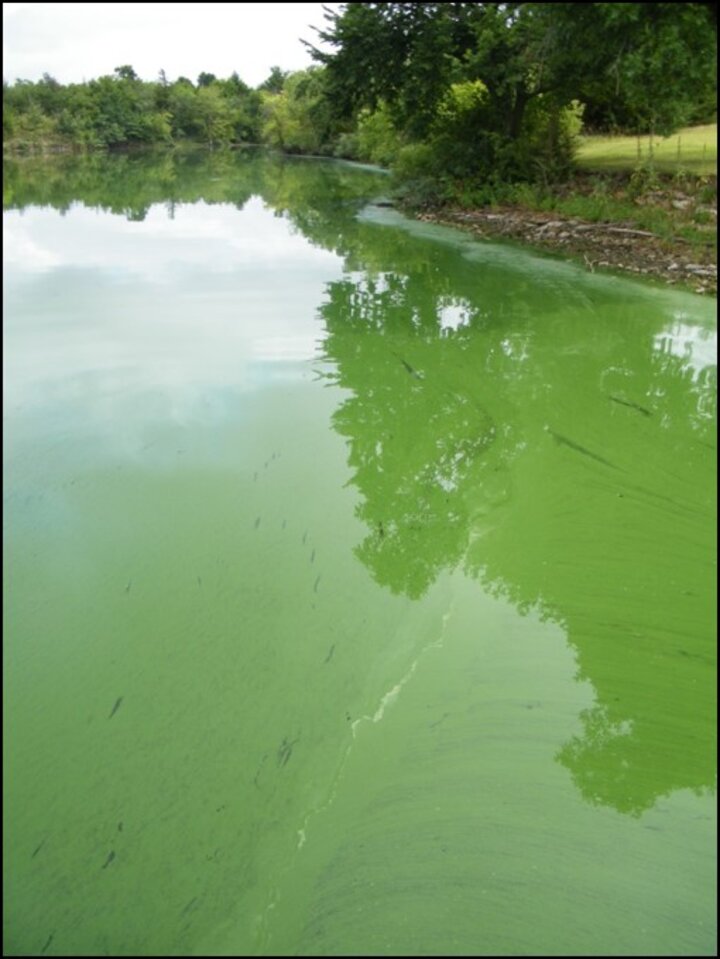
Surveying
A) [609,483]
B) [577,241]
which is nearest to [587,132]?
[577,241]

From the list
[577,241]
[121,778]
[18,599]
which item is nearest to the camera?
[121,778]

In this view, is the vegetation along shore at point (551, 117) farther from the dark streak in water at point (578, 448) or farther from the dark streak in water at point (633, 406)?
the dark streak in water at point (578, 448)

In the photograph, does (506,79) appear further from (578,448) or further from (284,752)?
(284,752)

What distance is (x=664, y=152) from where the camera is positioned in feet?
41.5

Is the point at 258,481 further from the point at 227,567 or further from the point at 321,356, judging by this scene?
the point at 321,356

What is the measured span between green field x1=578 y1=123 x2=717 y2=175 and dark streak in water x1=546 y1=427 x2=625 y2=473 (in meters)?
8.40

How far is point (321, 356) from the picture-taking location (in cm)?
608

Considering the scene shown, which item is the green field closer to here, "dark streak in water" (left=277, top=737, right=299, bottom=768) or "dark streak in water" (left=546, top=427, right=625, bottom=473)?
"dark streak in water" (left=546, top=427, right=625, bottom=473)

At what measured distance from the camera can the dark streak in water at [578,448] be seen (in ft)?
13.8

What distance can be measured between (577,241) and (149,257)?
6403 mm

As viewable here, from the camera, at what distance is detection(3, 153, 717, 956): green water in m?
1.97

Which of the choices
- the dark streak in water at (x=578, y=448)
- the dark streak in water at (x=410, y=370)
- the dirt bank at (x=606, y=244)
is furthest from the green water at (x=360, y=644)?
the dirt bank at (x=606, y=244)

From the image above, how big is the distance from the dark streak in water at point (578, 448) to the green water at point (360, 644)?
2 cm

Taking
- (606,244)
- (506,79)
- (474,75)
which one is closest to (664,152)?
(506,79)
